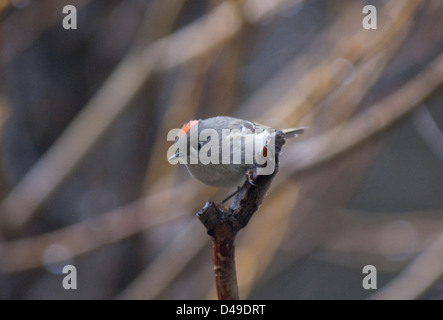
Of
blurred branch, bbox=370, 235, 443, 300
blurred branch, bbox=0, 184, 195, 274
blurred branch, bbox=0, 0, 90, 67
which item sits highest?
blurred branch, bbox=0, 0, 90, 67

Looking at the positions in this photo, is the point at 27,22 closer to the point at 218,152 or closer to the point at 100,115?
the point at 100,115

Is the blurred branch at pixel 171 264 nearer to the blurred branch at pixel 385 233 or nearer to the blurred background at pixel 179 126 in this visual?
the blurred background at pixel 179 126

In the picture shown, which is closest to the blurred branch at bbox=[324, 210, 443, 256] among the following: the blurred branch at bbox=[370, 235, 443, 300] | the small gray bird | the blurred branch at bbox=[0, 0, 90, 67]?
the blurred branch at bbox=[370, 235, 443, 300]

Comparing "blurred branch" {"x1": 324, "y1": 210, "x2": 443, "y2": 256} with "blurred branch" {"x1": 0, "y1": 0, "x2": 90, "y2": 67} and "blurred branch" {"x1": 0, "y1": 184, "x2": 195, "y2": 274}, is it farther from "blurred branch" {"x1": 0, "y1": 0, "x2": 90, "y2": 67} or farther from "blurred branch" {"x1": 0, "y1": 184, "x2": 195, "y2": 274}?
"blurred branch" {"x1": 0, "y1": 0, "x2": 90, "y2": 67}

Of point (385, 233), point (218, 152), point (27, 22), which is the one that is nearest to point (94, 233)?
point (218, 152)

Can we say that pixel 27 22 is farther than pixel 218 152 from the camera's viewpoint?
Yes

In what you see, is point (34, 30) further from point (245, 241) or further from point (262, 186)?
point (262, 186)

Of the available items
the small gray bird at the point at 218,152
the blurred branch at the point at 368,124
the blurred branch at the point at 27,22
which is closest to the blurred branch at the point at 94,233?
the blurred branch at the point at 368,124

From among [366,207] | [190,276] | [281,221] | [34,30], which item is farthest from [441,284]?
[34,30]
